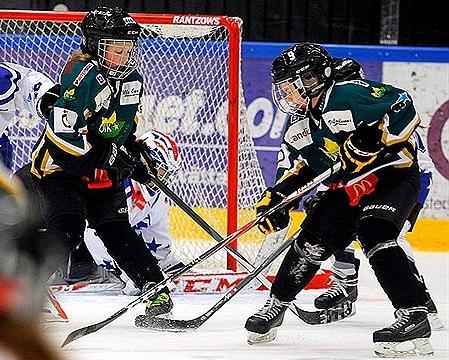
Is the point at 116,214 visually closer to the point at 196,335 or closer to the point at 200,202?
the point at 196,335

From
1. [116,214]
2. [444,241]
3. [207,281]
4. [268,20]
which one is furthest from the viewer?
[268,20]

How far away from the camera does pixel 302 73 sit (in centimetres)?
285

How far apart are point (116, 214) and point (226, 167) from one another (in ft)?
4.98

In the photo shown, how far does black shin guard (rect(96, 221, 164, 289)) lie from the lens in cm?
307

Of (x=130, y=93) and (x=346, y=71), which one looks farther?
(x=346, y=71)

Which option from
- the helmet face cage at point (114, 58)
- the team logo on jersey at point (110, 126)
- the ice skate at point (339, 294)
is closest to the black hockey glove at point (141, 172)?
the team logo on jersey at point (110, 126)

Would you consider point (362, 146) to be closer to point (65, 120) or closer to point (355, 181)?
point (355, 181)

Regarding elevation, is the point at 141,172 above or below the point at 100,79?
below

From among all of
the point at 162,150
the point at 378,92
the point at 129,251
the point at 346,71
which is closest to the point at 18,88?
the point at 162,150

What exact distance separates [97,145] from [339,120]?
688 millimetres

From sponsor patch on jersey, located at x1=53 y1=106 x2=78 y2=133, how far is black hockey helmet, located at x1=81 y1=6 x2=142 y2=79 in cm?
18

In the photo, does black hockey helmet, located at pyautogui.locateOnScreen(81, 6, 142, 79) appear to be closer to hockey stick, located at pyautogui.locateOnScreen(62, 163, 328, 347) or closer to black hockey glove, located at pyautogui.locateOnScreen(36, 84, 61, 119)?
black hockey glove, located at pyautogui.locateOnScreen(36, 84, 61, 119)

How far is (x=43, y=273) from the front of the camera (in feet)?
2.81

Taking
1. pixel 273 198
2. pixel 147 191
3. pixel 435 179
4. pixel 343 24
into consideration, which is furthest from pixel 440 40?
pixel 273 198
